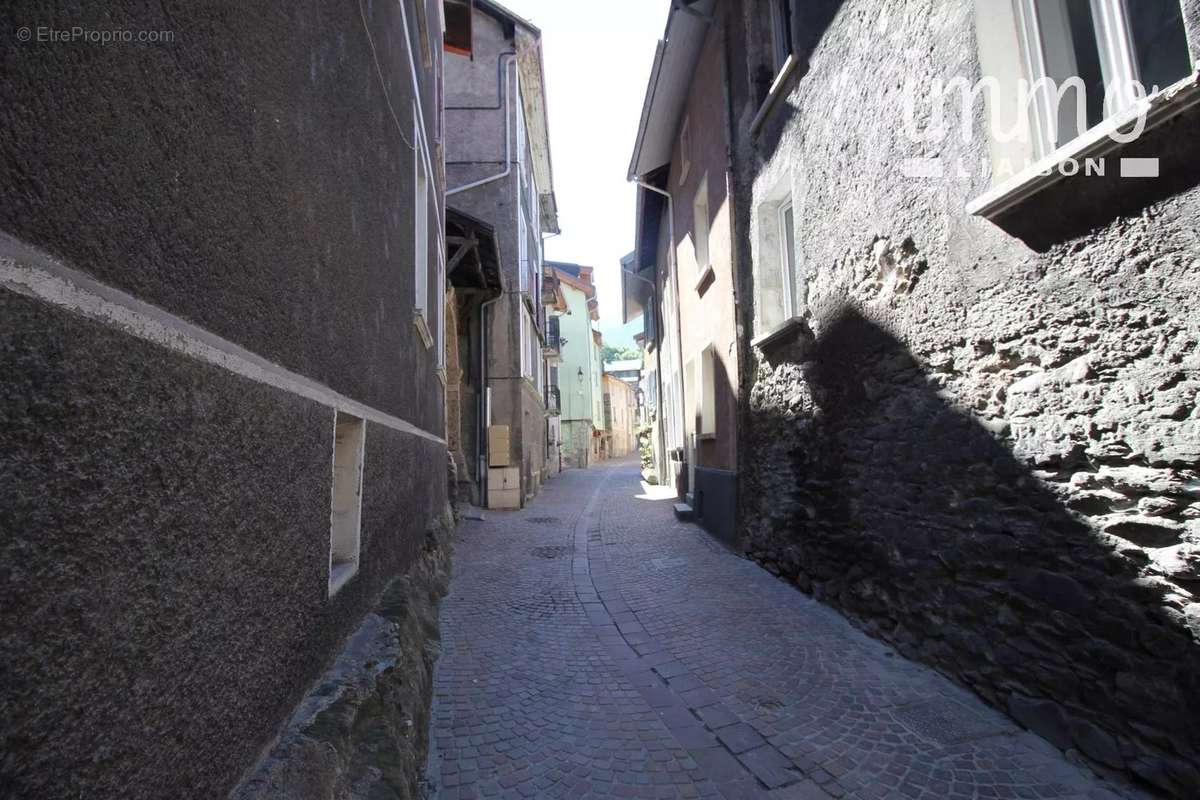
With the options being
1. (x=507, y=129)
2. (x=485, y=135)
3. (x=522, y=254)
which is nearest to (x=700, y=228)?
(x=522, y=254)

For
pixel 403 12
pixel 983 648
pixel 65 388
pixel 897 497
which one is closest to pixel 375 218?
pixel 403 12

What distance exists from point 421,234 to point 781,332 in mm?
3441

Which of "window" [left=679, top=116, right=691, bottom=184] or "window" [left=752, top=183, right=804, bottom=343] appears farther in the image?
"window" [left=679, top=116, right=691, bottom=184]

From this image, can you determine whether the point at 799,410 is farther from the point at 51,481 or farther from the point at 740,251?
the point at 51,481

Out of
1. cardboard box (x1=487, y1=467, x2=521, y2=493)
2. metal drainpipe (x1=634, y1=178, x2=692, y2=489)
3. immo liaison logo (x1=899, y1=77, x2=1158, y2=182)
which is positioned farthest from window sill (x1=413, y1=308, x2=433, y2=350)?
cardboard box (x1=487, y1=467, x2=521, y2=493)

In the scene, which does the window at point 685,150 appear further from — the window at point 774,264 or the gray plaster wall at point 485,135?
the gray plaster wall at point 485,135

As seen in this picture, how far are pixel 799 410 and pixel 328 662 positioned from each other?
4.51 meters

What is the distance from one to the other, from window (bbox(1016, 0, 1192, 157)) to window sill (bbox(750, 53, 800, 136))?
260 centimetres

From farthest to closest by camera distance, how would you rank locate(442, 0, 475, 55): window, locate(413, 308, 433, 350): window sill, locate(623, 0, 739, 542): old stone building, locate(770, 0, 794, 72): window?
locate(442, 0, 475, 55): window → locate(623, 0, 739, 542): old stone building → locate(770, 0, 794, 72): window → locate(413, 308, 433, 350): window sill

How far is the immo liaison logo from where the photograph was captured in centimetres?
259

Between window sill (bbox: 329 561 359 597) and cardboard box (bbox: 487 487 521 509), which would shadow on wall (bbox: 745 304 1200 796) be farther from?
cardboard box (bbox: 487 487 521 509)

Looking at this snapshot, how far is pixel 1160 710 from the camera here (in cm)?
239

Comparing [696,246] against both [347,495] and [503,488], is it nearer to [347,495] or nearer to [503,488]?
[503,488]

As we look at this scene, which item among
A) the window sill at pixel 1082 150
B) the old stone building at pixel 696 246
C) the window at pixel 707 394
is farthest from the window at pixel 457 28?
the window sill at pixel 1082 150
